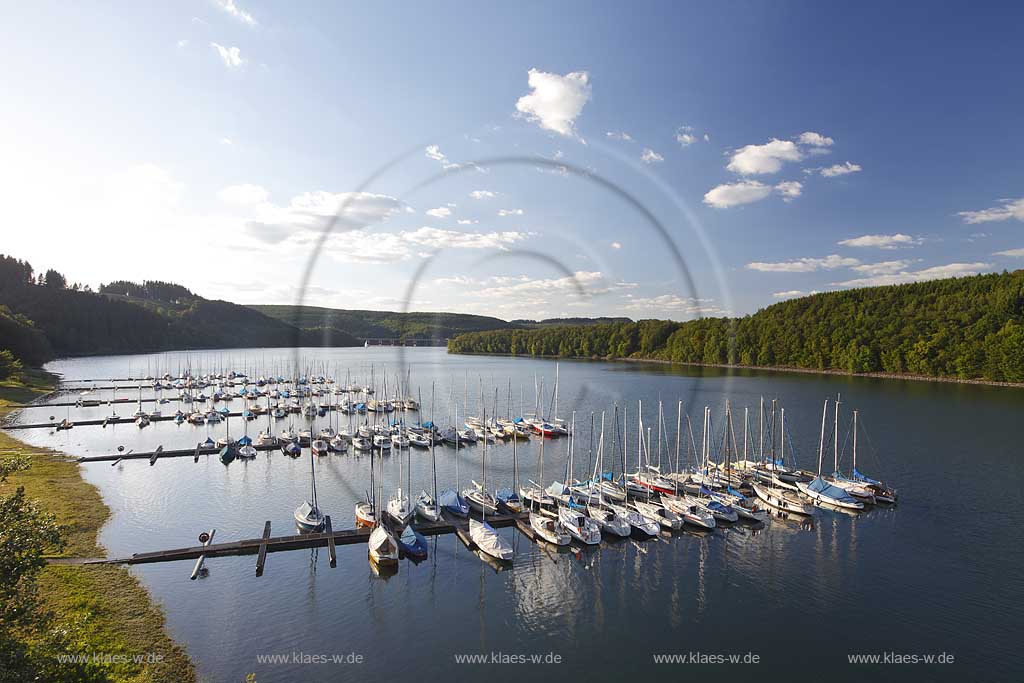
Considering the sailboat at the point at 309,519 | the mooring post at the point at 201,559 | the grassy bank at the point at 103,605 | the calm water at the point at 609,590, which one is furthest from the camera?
the sailboat at the point at 309,519

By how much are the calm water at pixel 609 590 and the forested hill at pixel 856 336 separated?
186ft

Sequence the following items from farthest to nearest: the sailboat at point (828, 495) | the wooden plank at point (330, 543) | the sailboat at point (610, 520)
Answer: the sailboat at point (828, 495), the sailboat at point (610, 520), the wooden plank at point (330, 543)

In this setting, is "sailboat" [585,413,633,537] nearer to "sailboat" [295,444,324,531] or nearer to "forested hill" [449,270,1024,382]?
"sailboat" [295,444,324,531]

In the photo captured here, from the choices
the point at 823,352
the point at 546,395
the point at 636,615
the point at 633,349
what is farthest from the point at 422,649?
the point at 633,349

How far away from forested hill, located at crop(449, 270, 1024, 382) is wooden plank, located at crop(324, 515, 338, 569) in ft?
233

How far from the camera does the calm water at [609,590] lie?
19922 millimetres

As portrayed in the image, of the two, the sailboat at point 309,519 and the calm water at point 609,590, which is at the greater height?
the sailboat at point 309,519

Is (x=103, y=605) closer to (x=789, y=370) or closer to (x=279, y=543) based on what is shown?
(x=279, y=543)

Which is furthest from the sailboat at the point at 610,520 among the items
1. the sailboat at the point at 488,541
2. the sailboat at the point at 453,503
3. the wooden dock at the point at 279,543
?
the sailboat at the point at 453,503

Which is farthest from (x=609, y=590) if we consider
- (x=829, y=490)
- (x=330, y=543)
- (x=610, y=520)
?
(x=829, y=490)

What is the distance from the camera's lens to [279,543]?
29031 millimetres

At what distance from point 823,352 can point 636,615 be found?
429ft

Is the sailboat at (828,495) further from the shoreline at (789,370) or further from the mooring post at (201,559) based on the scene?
the shoreline at (789,370)

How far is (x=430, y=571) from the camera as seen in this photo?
27188mm
